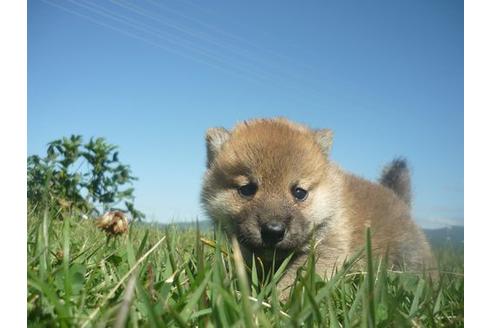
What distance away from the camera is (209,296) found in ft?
4.70

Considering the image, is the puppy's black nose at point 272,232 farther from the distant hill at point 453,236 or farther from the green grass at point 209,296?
the distant hill at point 453,236

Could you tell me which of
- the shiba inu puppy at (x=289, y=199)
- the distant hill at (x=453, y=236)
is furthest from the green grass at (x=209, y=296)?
the shiba inu puppy at (x=289, y=199)

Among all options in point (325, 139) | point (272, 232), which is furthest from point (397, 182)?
point (272, 232)

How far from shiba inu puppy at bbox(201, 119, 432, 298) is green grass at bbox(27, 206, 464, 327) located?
43cm

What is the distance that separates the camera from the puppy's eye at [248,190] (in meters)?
2.41

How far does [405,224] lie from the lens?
2.99m

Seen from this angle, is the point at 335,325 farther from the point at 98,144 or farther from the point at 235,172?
the point at 98,144

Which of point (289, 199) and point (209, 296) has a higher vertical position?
point (289, 199)

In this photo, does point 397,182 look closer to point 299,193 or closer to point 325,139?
point 325,139

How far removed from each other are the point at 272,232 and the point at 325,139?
32.4 inches
